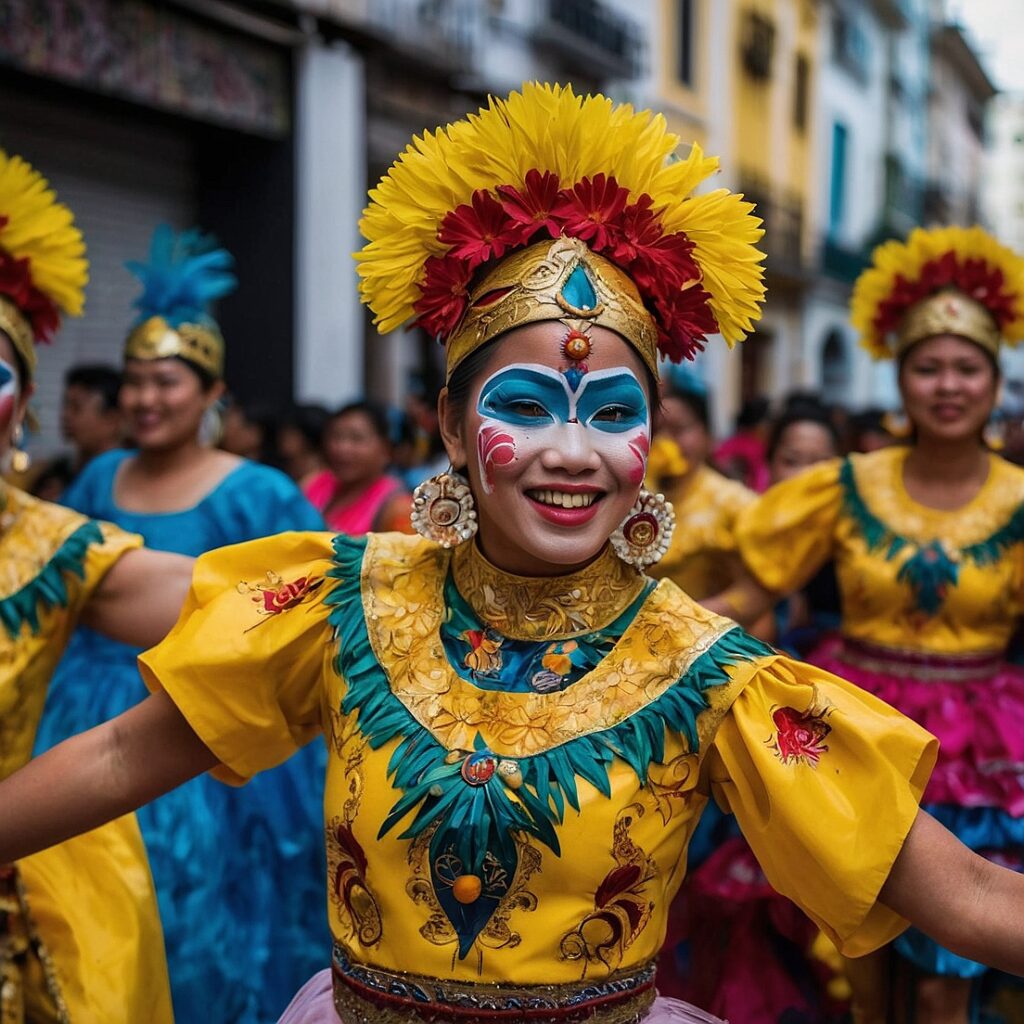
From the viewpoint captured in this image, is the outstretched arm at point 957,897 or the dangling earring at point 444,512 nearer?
the outstretched arm at point 957,897

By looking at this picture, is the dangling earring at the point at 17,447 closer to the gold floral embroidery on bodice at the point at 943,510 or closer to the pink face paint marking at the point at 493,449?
the pink face paint marking at the point at 493,449

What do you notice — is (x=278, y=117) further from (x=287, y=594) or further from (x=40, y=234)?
(x=287, y=594)

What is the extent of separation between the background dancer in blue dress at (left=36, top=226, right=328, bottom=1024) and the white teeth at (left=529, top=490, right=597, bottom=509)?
203 cm

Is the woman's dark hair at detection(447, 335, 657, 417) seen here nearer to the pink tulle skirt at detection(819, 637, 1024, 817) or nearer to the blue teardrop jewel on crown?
the blue teardrop jewel on crown

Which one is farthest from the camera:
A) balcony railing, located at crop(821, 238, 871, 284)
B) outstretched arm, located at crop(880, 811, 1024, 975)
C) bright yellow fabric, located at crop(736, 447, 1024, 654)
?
balcony railing, located at crop(821, 238, 871, 284)

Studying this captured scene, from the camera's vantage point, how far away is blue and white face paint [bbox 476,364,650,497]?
7.47ft

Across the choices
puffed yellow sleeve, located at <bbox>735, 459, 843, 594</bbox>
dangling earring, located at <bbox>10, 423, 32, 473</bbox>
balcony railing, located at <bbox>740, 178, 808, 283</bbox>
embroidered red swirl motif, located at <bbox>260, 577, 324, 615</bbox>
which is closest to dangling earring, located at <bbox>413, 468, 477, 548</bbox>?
embroidered red swirl motif, located at <bbox>260, 577, 324, 615</bbox>

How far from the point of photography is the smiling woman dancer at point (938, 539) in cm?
401

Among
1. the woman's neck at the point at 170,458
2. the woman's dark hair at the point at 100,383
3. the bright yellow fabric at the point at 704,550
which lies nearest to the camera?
the woman's neck at the point at 170,458

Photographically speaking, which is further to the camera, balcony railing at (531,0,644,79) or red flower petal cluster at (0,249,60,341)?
balcony railing at (531,0,644,79)

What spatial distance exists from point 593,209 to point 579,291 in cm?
15

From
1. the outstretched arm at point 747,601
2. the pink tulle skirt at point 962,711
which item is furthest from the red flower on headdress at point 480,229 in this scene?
the outstretched arm at point 747,601

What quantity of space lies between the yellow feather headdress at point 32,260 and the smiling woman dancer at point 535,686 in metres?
1.04

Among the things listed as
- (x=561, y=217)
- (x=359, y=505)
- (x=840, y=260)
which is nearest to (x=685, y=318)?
(x=561, y=217)
